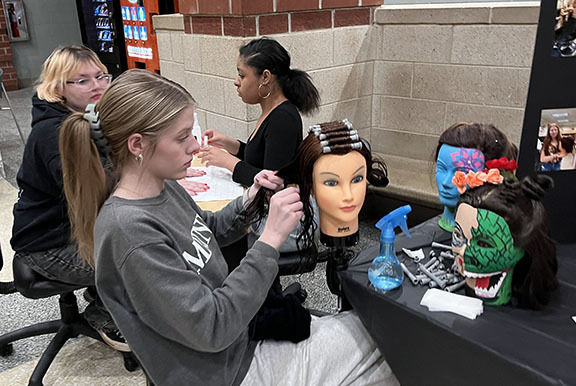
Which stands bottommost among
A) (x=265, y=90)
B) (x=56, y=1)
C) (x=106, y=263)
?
(x=106, y=263)

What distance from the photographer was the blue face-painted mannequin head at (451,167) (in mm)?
1475

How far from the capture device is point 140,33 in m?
4.45

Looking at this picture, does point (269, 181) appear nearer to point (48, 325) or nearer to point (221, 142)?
point (221, 142)

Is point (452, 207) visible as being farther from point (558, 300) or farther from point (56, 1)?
point (56, 1)

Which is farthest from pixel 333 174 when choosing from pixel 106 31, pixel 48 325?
pixel 106 31

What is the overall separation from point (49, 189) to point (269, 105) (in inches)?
37.3

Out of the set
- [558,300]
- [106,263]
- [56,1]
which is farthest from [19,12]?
[558,300]

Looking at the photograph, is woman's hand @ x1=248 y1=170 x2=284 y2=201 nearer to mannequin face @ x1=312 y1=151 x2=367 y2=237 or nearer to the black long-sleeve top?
mannequin face @ x1=312 y1=151 x2=367 y2=237

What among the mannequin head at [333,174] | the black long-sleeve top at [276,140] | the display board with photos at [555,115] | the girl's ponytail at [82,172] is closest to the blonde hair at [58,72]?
the black long-sleeve top at [276,140]

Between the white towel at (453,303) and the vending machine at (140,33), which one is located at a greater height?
the vending machine at (140,33)

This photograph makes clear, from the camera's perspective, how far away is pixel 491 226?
1.07 meters

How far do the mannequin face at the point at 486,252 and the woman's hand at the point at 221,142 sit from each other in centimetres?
136

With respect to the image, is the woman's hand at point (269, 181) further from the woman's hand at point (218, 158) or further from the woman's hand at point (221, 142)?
the woman's hand at point (221, 142)

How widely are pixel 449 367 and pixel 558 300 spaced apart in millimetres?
337
